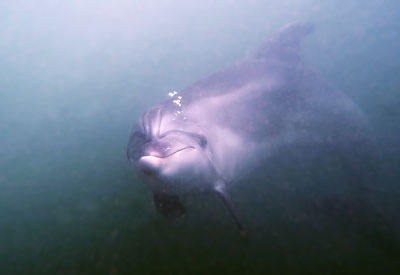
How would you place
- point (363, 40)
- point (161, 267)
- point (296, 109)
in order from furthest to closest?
1. point (363, 40)
2. point (296, 109)
3. point (161, 267)

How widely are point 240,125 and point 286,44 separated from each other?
2.88 m

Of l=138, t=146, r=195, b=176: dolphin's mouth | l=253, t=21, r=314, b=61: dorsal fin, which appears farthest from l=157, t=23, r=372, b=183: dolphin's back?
l=138, t=146, r=195, b=176: dolphin's mouth

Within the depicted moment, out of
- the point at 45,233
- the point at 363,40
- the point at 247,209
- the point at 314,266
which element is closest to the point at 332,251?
the point at 314,266

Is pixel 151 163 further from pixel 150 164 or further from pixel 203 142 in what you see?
pixel 203 142

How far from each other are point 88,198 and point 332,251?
4990mm

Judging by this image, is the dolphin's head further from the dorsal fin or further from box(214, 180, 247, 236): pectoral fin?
the dorsal fin

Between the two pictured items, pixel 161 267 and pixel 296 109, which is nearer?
pixel 161 267

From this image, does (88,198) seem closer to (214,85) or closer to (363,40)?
(214,85)

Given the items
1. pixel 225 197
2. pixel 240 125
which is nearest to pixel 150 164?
pixel 225 197

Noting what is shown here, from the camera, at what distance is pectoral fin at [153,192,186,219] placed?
366 centimetres

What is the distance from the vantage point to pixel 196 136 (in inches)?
146

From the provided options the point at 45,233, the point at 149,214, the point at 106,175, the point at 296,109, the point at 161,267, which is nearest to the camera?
the point at 161,267

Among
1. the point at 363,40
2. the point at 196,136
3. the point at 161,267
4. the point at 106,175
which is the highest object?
the point at 363,40

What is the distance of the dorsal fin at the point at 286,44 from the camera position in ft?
20.3
